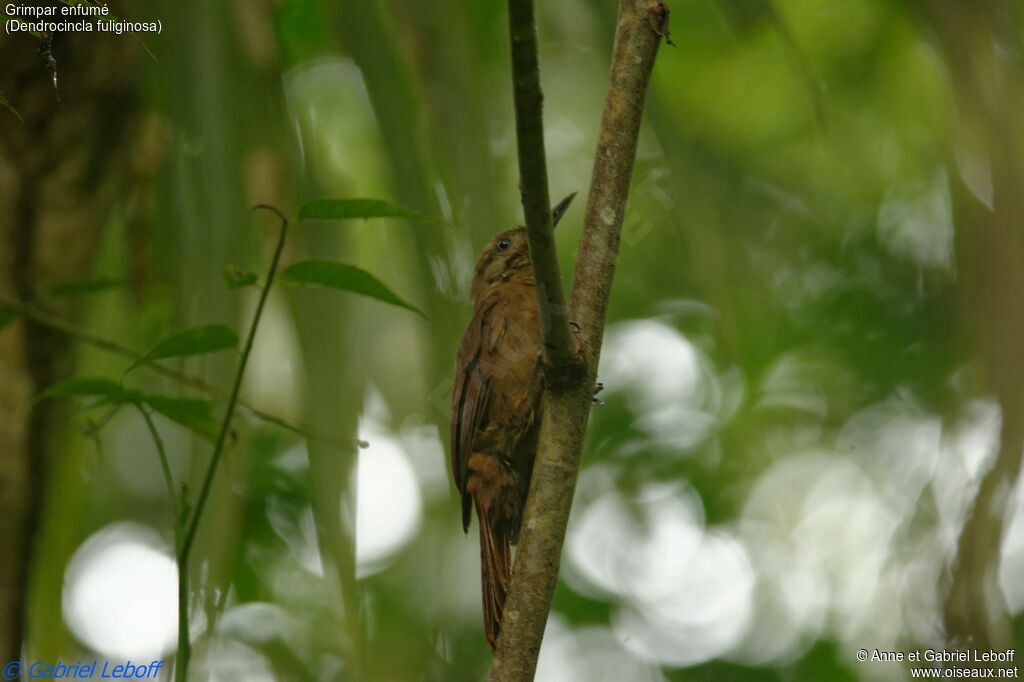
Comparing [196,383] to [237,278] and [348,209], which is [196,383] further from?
[348,209]

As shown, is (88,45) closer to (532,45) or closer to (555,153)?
(532,45)

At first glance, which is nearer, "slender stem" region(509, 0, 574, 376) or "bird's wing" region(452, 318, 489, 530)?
"slender stem" region(509, 0, 574, 376)

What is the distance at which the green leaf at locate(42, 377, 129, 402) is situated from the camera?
6.41ft

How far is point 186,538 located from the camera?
176 centimetres

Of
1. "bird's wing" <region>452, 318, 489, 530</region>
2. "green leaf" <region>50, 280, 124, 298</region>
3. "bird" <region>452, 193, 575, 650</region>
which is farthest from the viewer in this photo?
"bird's wing" <region>452, 318, 489, 530</region>

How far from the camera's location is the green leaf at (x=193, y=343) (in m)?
1.87

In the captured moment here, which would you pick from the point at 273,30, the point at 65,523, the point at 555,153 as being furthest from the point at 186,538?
the point at 555,153

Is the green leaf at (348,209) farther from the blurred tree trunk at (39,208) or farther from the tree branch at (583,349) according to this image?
the blurred tree trunk at (39,208)
